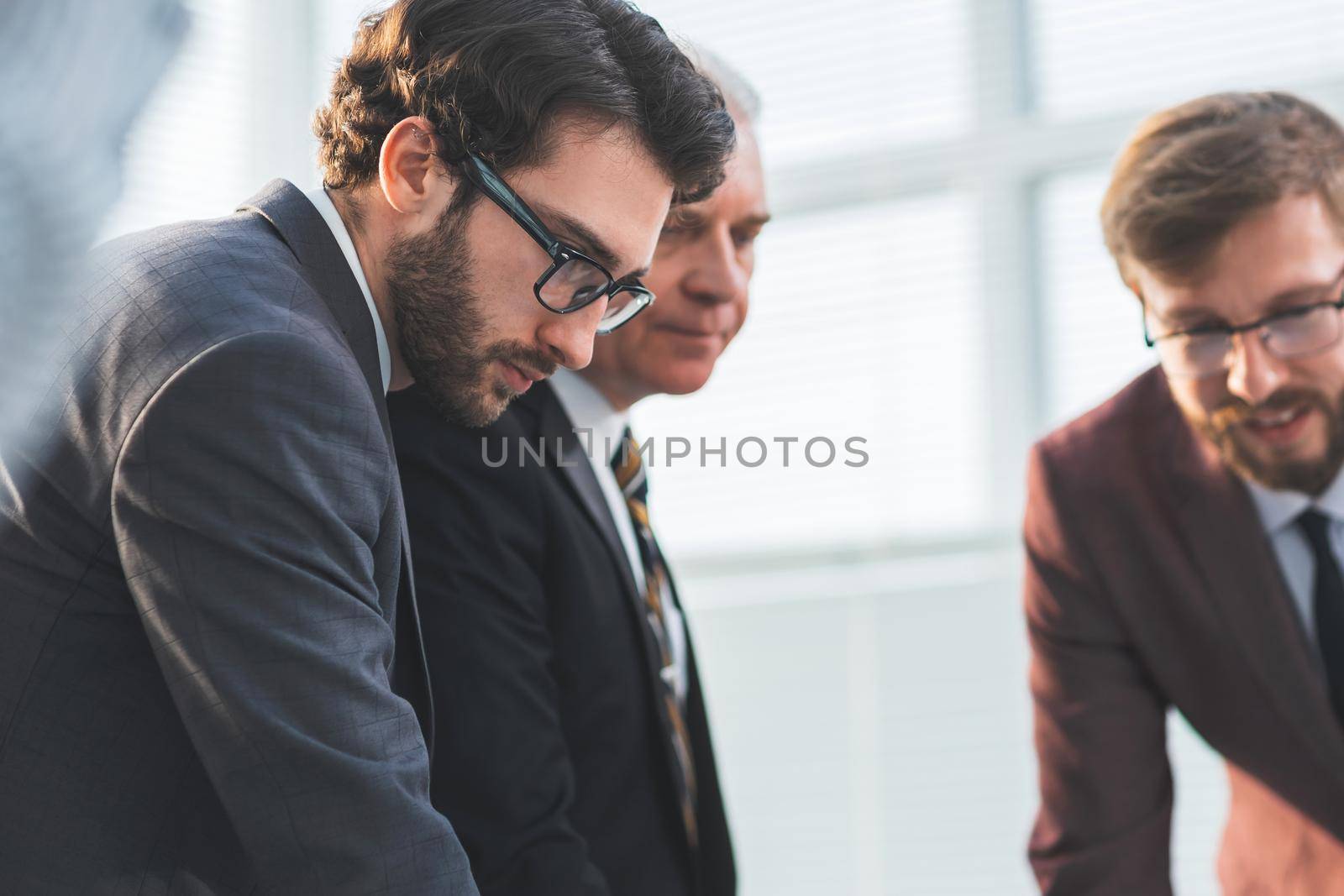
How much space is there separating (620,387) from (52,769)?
1.11 m

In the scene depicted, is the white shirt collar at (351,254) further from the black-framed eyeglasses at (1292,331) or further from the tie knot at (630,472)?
the black-framed eyeglasses at (1292,331)

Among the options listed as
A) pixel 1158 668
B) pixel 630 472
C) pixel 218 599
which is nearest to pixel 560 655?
pixel 630 472

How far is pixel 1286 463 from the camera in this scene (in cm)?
216

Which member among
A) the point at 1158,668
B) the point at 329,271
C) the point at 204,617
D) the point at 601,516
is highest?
the point at 329,271

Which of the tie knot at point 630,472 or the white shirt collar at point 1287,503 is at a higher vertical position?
the tie knot at point 630,472

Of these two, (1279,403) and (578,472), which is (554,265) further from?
(1279,403)

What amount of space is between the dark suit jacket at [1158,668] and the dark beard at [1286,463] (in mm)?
45

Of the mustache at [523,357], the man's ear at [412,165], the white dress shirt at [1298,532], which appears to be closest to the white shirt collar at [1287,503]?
the white dress shirt at [1298,532]

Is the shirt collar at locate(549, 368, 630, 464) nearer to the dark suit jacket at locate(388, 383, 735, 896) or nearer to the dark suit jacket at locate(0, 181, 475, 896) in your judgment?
the dark suit jacket at locate(388, 383, 735, 896)

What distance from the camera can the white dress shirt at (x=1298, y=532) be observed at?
217cm

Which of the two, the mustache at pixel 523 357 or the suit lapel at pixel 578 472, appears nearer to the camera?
the mustache at pixel 523 357

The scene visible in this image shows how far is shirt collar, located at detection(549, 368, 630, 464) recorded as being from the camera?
2020mm

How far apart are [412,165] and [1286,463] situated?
55.1 inches

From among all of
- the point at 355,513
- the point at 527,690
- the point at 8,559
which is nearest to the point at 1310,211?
the point at 527,690
